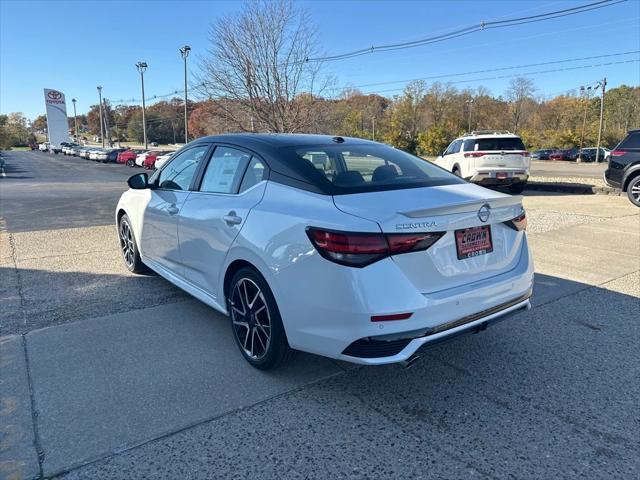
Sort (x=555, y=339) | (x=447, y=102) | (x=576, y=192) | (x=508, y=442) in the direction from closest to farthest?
1. (x=508, y=442)
2. (x=555, y=339)
3. (x=576, y=192)
4. (x=447, y=102)

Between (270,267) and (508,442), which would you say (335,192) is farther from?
(508,442)

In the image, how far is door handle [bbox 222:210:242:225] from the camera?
10.6ft

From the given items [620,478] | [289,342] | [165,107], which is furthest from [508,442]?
[165,107]

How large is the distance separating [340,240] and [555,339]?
236cm

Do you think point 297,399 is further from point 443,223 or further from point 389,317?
point 443,223

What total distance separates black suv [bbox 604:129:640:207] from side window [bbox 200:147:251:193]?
1082 centimetres

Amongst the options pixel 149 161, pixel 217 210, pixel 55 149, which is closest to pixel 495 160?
pixel 217 210

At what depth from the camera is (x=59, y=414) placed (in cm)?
276

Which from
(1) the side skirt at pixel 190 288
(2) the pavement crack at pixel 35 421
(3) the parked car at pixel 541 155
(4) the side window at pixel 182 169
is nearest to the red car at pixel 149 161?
(4) the side window at pixel 182 169

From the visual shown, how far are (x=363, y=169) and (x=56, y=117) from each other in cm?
11203

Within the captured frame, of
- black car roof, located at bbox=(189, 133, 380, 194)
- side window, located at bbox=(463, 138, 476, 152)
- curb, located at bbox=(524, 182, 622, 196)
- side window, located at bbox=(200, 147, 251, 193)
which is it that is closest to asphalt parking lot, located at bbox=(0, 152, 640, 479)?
side window, located at bbox=(200, 147, 251, 193)

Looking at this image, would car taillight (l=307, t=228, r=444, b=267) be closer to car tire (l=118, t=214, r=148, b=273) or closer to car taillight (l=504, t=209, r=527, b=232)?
car taillight (l=504, t=209, r=527, b=232)

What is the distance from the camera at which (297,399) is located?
9.66ft

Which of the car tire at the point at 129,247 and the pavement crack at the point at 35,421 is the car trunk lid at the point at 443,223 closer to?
the pavement crack at the point at 35,421
